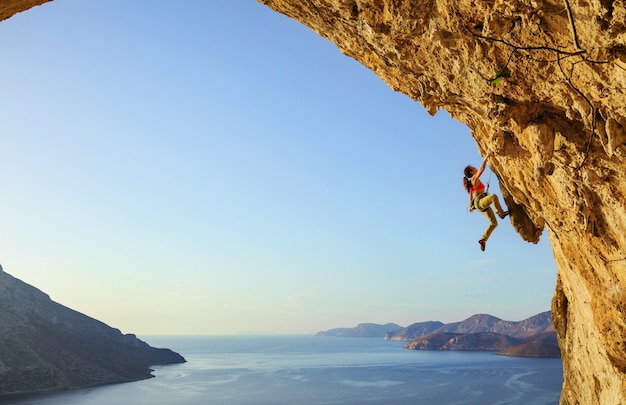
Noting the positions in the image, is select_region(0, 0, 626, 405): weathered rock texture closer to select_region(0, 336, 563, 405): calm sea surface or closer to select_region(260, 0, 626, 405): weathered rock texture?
select_region(260, 0, 626, 405): weathered rock texture

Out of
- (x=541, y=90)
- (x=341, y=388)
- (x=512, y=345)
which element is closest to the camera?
(x=541, y=90)

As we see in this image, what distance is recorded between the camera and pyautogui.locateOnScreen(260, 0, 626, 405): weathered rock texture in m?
4.67

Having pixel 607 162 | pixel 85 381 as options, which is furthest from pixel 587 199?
pixel 85 381

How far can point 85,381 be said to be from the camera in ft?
289

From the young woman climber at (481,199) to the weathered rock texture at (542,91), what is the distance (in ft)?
1.64

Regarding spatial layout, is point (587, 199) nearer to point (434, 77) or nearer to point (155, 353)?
point (434, 77)

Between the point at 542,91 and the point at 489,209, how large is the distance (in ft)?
13.0

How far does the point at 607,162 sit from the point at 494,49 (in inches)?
88.2

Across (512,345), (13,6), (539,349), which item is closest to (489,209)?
(13,6)

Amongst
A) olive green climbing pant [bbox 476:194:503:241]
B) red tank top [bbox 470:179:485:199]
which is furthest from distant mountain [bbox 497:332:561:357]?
red tank top [bbox 470:179:485:199]

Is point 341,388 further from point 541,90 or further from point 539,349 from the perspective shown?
point 539,349

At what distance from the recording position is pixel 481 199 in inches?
354

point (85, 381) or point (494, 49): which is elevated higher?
point (494, 49)

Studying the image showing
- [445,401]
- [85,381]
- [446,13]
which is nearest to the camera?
[446,13]
